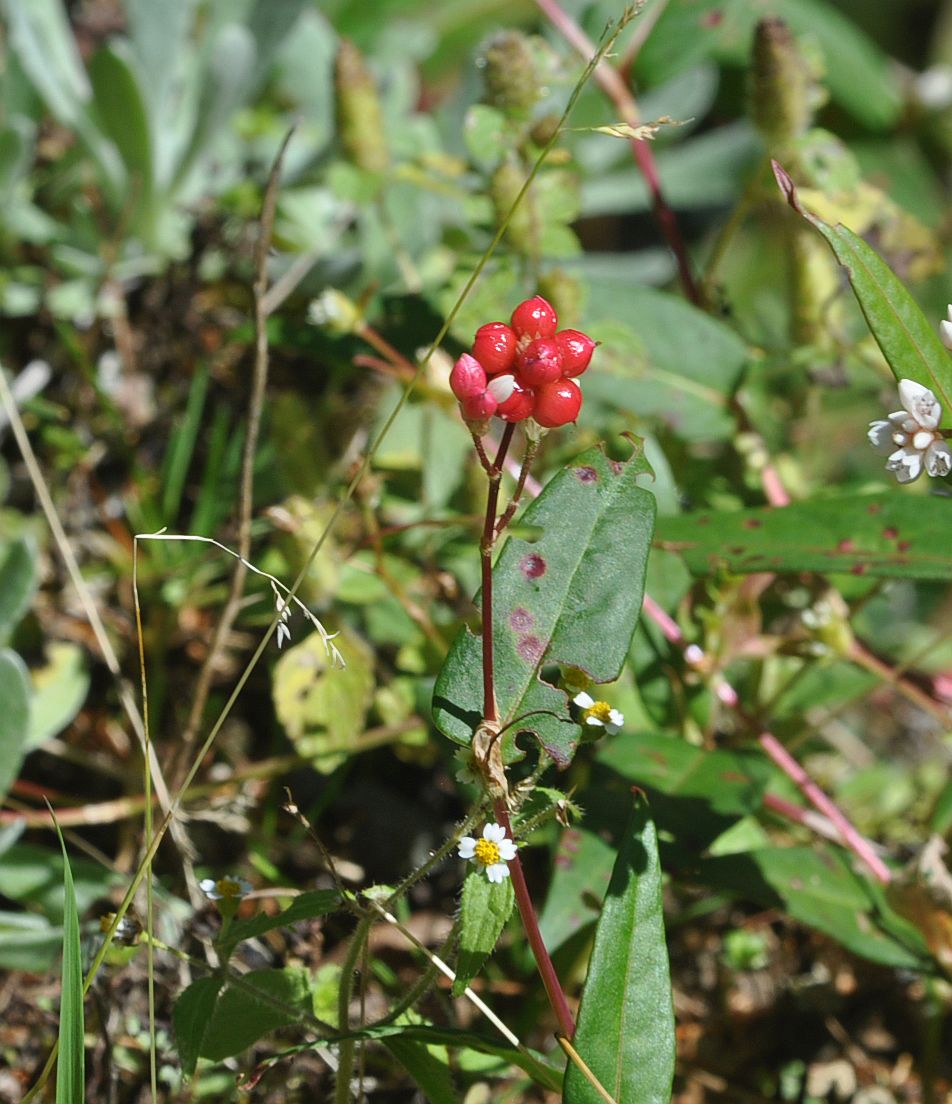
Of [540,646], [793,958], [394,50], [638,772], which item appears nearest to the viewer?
[540,646]

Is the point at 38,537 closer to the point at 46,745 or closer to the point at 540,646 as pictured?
the point at 46,745

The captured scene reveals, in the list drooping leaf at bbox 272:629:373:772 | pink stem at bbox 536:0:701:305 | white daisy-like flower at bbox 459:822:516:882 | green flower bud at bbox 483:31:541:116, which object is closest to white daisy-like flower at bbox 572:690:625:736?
white daisy-like flower at bbox 459:822:516:882

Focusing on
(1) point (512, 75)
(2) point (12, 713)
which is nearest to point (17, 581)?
(2) point (12, 713)

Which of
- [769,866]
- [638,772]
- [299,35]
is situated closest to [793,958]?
[769,866]

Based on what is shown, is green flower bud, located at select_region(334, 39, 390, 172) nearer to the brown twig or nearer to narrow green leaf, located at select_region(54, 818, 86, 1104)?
the brown twig

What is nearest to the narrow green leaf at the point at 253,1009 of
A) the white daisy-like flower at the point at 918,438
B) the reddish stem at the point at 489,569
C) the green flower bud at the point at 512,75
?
the reddish stem at the point at 489,569

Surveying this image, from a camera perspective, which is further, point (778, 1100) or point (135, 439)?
point (135, 439)
